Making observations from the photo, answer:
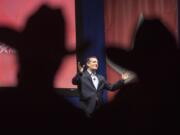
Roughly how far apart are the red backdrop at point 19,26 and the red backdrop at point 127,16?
0.64m

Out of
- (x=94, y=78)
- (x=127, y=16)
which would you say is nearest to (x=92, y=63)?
(x=94, y=78)

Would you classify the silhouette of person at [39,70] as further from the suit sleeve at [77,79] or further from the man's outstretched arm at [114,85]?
the man's outstretched arm at [114,85]

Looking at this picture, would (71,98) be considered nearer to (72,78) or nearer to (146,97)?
(72,78)

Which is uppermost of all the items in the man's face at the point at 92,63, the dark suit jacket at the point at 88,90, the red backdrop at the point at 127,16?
the red backdrop at the point at 127,16

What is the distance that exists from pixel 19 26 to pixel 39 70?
2.70 ft

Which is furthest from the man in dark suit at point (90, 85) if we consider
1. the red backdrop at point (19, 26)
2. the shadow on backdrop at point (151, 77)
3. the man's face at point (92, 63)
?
the shadow on backdrop at point (151, 77)

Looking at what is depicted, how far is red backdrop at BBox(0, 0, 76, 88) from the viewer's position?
30.0 ft

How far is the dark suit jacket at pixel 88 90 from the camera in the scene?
8367 mm

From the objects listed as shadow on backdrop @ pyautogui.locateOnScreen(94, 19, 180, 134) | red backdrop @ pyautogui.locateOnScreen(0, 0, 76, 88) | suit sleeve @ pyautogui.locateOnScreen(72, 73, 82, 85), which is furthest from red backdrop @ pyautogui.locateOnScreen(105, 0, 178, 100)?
suit sleeve @ pyautogui.locateOnScreen(72, 73, 82, 85)

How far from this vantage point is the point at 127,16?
30.5 feet

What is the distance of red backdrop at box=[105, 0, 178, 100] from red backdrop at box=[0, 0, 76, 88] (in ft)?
2.11

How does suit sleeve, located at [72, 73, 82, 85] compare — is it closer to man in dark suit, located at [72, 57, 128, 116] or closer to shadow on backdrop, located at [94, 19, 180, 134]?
man in dark suit, located at [72, 57, 128, 116]

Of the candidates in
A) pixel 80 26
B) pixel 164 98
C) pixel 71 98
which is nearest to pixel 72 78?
pixel 71 98

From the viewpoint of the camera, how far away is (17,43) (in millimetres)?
9156
